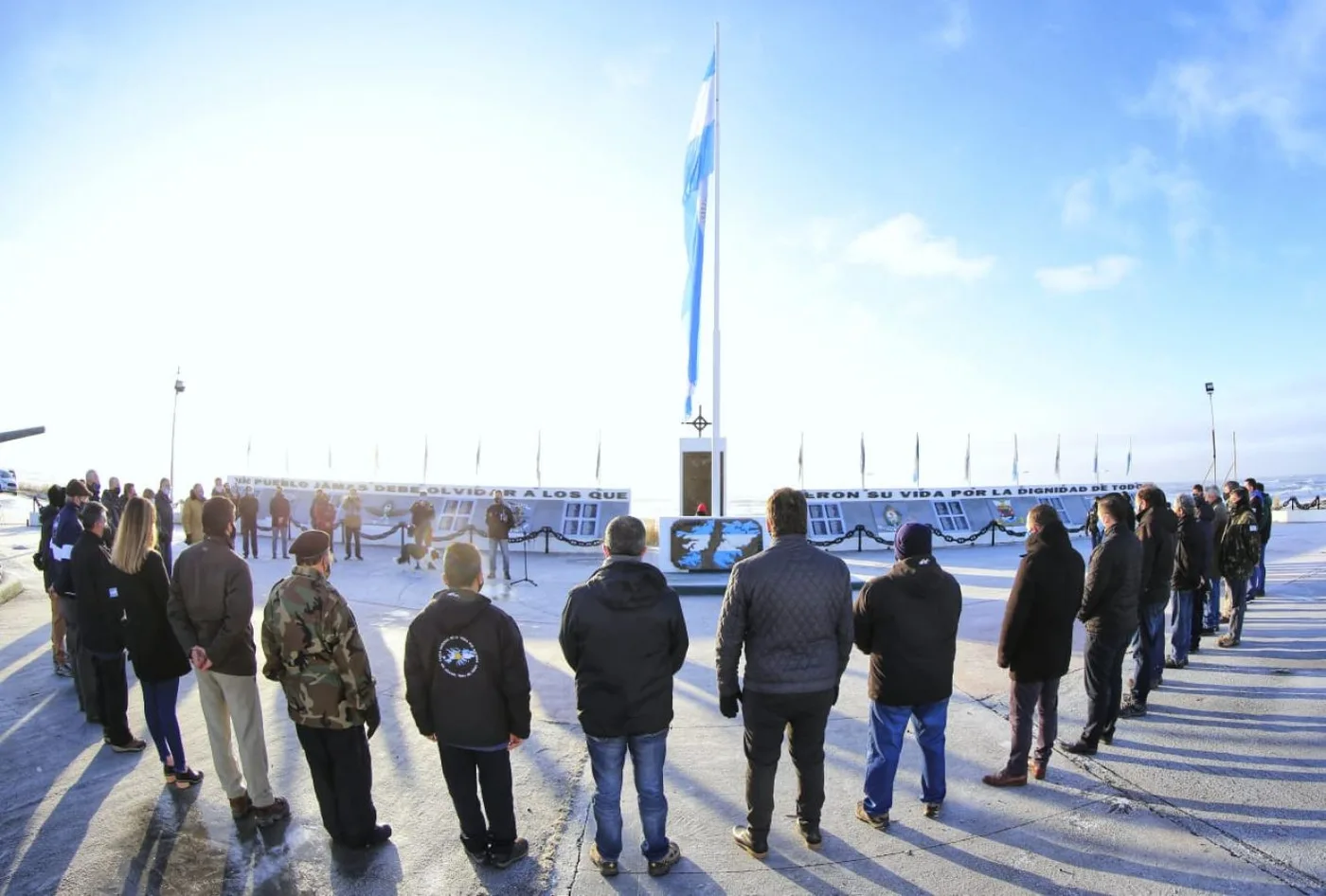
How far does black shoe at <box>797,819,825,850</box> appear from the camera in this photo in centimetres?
362

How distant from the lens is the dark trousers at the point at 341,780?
362 centimetres

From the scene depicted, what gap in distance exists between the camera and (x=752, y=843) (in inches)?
141

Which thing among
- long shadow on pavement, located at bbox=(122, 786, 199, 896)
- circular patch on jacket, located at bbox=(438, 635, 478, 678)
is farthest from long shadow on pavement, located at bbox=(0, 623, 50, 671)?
circular patch on jacket, located at bbox=(438, 635, 478, 678)

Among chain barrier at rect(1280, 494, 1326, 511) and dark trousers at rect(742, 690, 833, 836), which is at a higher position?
chain barrier at rect(1280, 494, 1326, 511)

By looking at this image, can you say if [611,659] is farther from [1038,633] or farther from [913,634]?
[1038,633]

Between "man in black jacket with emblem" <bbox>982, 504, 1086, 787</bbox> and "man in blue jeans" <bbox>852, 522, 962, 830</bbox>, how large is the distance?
25.9 inches

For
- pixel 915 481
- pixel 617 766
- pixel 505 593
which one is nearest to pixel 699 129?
pixel 505 593

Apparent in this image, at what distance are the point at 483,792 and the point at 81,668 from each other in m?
4.17

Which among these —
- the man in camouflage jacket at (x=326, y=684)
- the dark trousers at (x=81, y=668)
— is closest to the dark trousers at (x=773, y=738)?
the man in camouflage jacket at (x=326, y=684)

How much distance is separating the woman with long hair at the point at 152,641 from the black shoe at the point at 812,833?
12.5 ft

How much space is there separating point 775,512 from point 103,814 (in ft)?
14.1

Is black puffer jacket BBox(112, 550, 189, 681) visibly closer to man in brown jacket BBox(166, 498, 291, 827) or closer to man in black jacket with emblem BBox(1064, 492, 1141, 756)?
man in brown jacket BBox(166, 498, 291, 827)

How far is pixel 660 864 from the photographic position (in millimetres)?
3436

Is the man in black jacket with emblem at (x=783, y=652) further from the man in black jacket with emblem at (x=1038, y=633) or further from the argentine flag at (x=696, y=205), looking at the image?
the argentine flag at (x=696, y=205)
